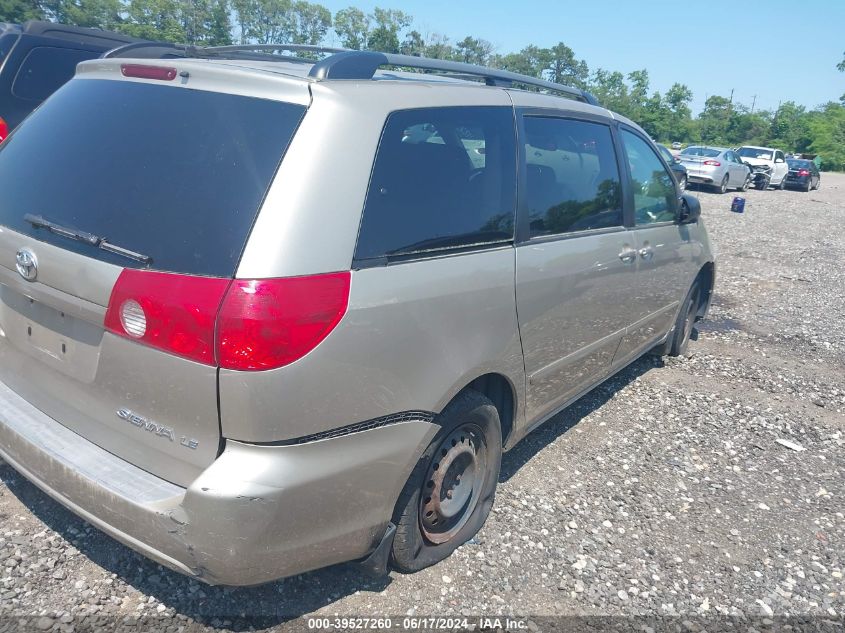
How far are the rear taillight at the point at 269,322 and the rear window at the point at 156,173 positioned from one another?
112mm

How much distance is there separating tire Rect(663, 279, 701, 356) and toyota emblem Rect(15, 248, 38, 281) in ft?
14.8

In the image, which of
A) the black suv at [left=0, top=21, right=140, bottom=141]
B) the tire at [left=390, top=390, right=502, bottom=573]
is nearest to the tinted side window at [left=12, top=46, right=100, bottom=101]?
the black suv at [left=0, top=21, right=140, bottom=141]

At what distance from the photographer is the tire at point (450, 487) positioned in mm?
2607

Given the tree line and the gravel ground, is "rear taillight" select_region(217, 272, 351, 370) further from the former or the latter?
the tree line

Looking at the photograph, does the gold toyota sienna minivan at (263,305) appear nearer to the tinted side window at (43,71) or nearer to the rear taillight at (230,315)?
the rear taillight at (230,315)

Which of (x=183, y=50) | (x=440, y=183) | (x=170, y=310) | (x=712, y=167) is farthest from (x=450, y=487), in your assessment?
(x=712, y=167)

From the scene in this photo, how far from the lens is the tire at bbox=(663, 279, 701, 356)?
17.9 feet

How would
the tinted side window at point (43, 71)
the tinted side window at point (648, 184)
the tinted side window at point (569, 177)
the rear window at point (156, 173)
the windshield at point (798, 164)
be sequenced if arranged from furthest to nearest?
the windshield at point (798, 164) → the tinted side window at point (43, 71) → the tinted side window at point (648, 184) → the tinted side window at point (569, 177) → the rear window at point (156, 173)

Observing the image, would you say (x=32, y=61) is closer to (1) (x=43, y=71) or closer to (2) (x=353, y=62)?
(1) (x=43, y=71)

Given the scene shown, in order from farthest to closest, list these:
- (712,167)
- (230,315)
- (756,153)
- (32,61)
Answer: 1. (756,153)
2. (712,167)
3. (32,61)
4. (230,315)

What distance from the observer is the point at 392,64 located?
8.79ft

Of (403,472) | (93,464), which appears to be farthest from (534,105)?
(93,464)

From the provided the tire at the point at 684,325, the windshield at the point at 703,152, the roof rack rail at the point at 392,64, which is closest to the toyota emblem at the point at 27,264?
the roof rack rail at the point at 392,64

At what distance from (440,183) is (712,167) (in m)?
23.0
